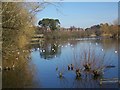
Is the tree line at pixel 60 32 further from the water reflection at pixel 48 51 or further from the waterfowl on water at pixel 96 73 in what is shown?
the waterfowl on water at pixel 96 73

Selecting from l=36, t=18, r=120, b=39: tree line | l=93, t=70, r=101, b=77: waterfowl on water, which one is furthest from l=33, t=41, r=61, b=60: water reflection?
l=36, t=18, r=120, b=39: tree line

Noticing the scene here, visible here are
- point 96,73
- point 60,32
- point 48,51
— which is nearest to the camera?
point 96,73

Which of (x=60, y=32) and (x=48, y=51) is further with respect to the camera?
(x=60, y=32)

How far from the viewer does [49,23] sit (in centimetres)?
3381

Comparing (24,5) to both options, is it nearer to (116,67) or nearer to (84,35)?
(116,67)

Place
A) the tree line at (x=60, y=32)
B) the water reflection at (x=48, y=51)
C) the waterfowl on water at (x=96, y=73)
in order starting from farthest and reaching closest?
the tree line at (x=60, y=32) → the water reflection at (x=48, y=51) → the waterfowl on water at (x=96, y=73)

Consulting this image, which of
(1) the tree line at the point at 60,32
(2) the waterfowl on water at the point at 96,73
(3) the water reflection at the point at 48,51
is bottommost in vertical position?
(2) the waterfowl on water at the point at 96,73

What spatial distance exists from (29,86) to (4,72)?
2231mm

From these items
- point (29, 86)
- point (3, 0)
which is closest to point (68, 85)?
point (29, 86)

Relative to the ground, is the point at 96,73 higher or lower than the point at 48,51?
lower

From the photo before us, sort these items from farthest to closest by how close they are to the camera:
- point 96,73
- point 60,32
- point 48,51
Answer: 1. point 60,32
2. point 48,51
3. point 96,73

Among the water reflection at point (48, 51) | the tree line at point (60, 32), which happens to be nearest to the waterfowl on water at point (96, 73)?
the water reflection at point (48, 51)

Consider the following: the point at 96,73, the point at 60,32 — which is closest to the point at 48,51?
the point at 96,73

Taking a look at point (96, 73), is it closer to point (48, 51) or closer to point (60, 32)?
point (48, 51)
